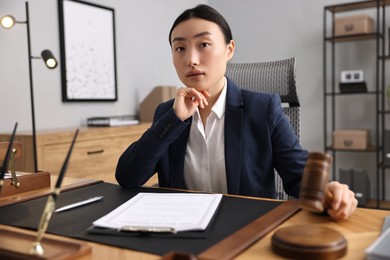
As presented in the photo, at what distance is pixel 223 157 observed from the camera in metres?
1.44

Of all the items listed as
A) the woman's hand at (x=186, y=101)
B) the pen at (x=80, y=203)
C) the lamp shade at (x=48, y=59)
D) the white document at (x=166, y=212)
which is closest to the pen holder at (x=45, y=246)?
the white document at (x=166, y=212)

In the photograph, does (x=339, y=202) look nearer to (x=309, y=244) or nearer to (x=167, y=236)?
(x=309, y=244)

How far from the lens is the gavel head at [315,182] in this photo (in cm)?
68

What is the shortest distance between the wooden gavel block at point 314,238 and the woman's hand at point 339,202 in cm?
18

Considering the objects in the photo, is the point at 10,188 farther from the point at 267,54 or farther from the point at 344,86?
the point at 267,54

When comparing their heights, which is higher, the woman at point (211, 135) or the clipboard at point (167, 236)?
the woman at point (211, 135)

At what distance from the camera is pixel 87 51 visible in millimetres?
3322

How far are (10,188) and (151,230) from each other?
0.63 metres

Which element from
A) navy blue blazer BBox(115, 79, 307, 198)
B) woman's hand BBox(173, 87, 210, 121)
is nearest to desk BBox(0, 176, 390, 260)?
navy blue blazer BBox(115, 79, 307, 198)

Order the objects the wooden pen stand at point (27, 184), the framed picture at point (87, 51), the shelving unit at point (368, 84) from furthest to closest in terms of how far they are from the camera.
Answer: the shelving unit at point (368, 84) → the framed picture at point (87, 51) → the wooden pen stand at point (27, 184)

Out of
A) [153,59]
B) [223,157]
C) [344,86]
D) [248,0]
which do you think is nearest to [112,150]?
[153,59]

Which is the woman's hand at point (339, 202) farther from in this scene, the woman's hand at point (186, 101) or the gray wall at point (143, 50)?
the gray wall at point (143, 50)

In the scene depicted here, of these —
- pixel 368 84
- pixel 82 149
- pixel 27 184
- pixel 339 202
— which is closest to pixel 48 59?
pixel 82 149

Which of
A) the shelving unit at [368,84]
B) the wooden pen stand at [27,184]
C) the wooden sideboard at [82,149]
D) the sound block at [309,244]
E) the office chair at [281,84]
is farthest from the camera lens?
the shelving unit at [368,84]
